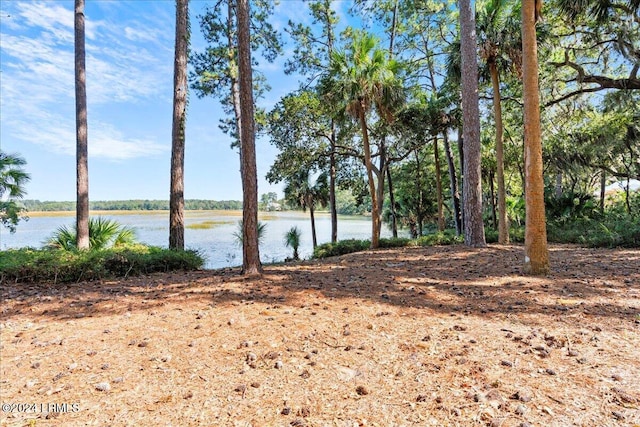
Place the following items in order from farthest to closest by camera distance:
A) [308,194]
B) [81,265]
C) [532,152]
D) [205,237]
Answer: [205,237]
[308,194]
[81,265]
[532,152]

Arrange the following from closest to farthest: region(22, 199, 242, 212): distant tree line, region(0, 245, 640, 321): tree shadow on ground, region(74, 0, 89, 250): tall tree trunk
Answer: region(0, 245, 640, 321): tree shadow on ground < region(74, 0, 89, 250): tall tree trunk < region(22, 199, 242, 212): distant tree line

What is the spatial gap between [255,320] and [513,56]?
340 inches

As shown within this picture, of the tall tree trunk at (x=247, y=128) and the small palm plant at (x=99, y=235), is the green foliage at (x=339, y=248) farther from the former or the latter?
the tall tree trunk at (x=247, y=128)

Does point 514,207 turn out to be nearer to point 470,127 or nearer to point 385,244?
point 385,244

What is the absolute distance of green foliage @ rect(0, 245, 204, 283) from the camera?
5.10 meters

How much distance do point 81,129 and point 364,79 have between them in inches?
292

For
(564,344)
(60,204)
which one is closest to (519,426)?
(564,344)

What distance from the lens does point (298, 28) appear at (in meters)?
14.2

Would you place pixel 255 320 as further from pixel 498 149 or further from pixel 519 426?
pixel 498 149

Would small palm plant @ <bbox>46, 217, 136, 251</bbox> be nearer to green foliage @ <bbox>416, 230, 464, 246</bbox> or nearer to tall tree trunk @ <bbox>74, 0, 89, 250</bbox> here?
tall tree trunk @ <bbox>74, 0, 89, 250</bbox>

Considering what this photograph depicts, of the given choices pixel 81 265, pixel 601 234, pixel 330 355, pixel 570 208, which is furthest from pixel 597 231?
pixel 81 265

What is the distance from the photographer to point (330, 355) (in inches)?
98.9

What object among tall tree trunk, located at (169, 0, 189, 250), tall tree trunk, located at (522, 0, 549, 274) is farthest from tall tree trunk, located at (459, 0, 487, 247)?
tall tree trunk, located at (169, 0, 189, 250)

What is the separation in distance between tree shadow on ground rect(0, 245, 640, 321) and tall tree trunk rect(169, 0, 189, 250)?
2409 mm
